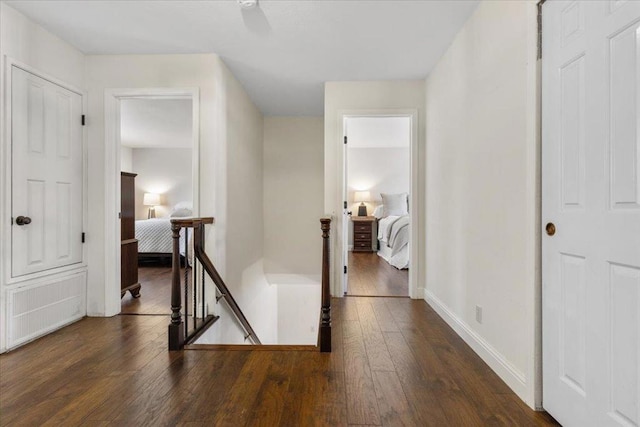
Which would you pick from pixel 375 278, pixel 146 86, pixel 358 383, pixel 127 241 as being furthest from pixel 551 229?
pixel 127 241

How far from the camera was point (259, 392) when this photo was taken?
1.77 metres

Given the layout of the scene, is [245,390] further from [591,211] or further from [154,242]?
[154,242]

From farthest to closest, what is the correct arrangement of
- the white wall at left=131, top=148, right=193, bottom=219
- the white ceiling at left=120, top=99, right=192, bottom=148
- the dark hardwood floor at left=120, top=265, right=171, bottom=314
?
the white wall at left=131, top=148, right=193, bottom=219 → the white ceiling at left=120, top=99, right=192, bottom=148 → the dark hardwood floor at left=120, top=265, right=171, bottom=314

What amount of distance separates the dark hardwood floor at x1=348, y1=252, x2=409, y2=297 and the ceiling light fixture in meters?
2.95

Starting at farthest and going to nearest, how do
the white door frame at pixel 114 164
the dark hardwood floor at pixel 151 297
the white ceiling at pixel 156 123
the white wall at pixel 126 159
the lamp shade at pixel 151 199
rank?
the lamp shade at pixel 151 199
the white wall at pixel 126 159
the white ceiling at pixel 156 123
the dark hardwood floor at pixel 151 297
the white door frame at pixel 114 164

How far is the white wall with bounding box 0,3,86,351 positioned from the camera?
2.37m

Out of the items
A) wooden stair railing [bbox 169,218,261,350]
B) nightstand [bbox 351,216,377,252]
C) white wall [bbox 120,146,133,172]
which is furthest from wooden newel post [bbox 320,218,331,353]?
white wall [bbox 120,146,133,172]

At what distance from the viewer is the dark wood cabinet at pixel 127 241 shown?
3.54 meters

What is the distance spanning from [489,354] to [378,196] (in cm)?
596

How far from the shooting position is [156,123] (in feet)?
19.2

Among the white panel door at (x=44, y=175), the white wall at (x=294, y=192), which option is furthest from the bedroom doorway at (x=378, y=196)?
the white panel door at (x=44, y=175)

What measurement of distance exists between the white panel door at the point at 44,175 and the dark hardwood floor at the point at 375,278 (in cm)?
289

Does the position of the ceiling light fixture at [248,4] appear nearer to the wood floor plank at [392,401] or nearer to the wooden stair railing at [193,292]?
the wooden stair railing at [193,292]

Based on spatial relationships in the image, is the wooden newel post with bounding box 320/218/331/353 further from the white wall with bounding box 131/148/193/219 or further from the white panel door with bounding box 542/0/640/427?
the white wall with bounding box 131/148/193/219
